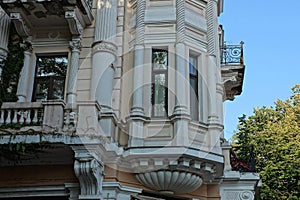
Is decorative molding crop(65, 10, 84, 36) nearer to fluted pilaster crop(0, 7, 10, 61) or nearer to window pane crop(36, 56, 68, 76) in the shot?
window pane crop(36, 56, 68, 76)

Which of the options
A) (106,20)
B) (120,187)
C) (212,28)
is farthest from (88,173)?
(212,28)

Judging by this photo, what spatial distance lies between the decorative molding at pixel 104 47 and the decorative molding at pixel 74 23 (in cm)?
61

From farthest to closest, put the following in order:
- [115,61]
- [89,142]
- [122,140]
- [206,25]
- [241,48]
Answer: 1. [241,48]
2. [206,25]
3. [115,61]
4. [122,140]
5. [89,142]

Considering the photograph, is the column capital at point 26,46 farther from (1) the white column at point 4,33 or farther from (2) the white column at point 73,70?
(2) the white column at point 73,70

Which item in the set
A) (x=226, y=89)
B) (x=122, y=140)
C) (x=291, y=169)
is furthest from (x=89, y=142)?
(x=291, y=169)

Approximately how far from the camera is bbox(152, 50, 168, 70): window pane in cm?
1246

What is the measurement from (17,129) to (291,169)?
16.7 meters

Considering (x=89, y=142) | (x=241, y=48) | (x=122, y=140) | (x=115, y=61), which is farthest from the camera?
(x=241, y=48)

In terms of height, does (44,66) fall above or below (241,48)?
below

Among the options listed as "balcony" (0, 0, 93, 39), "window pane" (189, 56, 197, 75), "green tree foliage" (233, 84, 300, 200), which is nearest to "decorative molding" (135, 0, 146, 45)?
"balcony" (0, 0, 93, 39)

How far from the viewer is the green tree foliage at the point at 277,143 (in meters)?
22.6

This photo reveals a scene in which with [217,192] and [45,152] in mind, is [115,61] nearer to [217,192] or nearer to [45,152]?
[45,152]

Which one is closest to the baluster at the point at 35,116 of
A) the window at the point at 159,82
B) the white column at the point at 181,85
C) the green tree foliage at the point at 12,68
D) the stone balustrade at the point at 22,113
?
the stone balustrade at the point at 22,113

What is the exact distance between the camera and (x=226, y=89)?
53.5 feet
